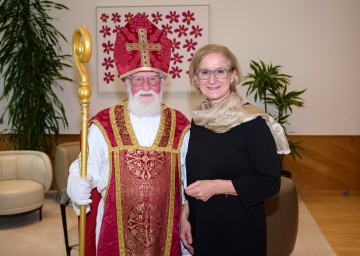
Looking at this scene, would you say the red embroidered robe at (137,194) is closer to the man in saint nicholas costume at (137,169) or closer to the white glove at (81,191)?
the man in saint nicholas costume at (137,169)

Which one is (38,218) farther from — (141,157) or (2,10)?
(141,157)

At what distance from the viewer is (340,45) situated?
207 inches

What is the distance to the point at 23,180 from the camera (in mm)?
4621

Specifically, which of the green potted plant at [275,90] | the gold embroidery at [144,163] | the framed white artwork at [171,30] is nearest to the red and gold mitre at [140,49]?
the gold embroidery at [144,163]

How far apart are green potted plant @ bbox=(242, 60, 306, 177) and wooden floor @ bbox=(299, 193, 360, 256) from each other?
568 mm

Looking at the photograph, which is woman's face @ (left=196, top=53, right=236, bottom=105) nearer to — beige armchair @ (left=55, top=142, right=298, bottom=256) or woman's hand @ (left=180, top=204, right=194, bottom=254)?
woman's hand @ (left=180, top=204, right=194, bottom=254)

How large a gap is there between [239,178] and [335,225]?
9.81ft

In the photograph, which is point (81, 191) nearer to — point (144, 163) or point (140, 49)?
point (144, 163)

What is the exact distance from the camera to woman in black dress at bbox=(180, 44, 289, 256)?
174cm

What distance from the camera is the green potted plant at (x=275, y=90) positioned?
4.89 meters

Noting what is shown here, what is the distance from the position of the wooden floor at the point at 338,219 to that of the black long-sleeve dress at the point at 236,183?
2148 millimetres

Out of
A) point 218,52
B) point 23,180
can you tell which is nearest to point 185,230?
point 218,52


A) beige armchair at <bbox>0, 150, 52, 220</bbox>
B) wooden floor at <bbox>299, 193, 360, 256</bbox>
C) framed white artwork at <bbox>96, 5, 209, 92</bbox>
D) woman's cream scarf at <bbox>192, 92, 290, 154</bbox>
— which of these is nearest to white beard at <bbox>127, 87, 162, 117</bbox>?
woman's cream scarf at <bbox>192, 92, 290, 154</bbox>

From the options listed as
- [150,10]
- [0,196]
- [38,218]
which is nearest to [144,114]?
[0,196]
